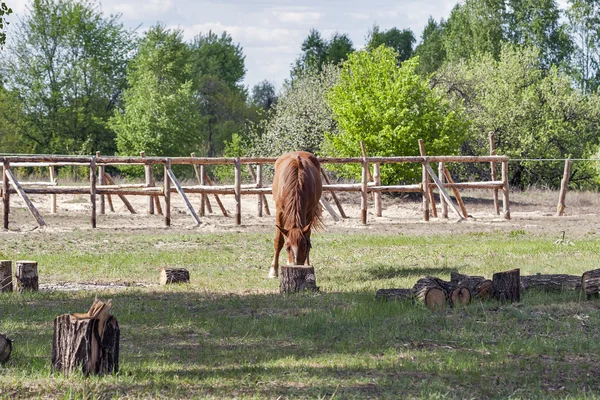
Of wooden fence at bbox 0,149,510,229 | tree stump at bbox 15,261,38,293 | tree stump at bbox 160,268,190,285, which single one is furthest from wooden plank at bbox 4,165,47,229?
tree stump at bbox 15,261,38,293

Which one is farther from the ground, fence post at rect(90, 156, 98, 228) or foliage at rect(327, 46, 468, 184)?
foliage at rect(327, 46, 468, 184)

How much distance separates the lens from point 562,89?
4272 centimetres

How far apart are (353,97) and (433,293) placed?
23.2 metres

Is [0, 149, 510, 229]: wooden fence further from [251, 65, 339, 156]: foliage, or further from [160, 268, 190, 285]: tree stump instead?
[251, 65, 339, 156]: foliage

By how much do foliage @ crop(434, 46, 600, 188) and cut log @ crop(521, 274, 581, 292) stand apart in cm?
3031

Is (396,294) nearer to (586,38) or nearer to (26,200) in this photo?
(26,200)

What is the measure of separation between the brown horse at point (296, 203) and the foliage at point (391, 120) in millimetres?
18078

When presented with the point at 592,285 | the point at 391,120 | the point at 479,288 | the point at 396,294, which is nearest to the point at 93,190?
the point at 396,294

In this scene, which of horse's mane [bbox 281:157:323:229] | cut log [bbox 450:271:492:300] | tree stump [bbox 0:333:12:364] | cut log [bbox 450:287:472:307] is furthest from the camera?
horse's mane [bbox 281:157:323:229]

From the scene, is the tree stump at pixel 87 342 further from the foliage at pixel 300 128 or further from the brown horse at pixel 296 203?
the foliage at pixel 300 128

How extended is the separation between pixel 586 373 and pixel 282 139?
106 ft

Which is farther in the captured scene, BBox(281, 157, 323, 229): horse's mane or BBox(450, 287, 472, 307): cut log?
BBox(281, 157, 323, 229): horse's mane

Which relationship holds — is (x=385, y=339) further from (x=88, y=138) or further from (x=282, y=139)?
(x=88, y=138)

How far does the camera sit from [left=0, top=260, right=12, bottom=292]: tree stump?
10.6 meters
